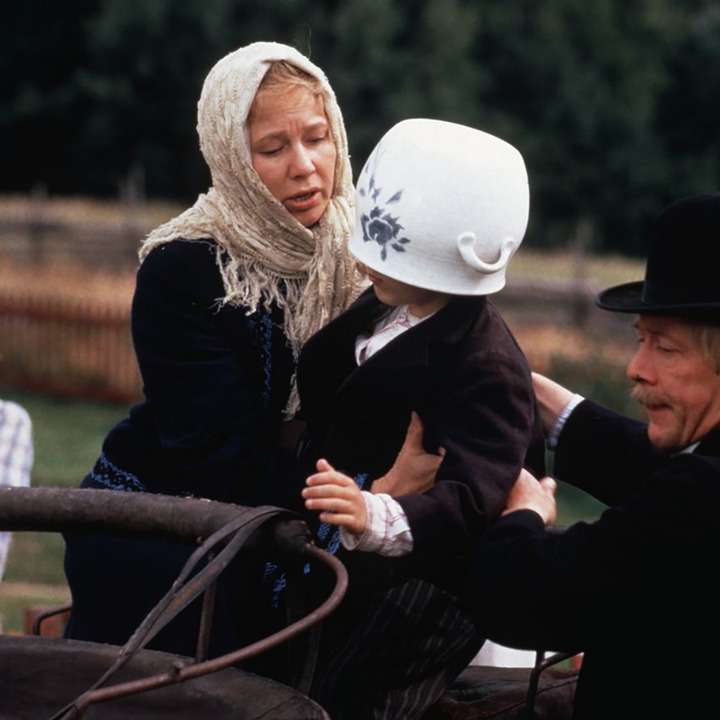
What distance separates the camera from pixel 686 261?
2.69 m

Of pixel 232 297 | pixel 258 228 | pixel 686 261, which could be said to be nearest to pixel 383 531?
pixel 686 261

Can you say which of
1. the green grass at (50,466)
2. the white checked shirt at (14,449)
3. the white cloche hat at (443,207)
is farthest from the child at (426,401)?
the green grass at (50,466)

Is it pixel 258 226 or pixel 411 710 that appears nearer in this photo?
pixel 411 710

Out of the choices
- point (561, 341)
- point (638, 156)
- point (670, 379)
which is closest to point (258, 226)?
point (670, 379)

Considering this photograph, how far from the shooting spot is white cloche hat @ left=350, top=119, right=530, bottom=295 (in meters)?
2.96

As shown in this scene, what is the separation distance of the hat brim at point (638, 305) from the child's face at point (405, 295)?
0.30 metres

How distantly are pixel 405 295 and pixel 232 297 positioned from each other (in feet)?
1.61

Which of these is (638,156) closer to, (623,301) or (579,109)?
(579,109)

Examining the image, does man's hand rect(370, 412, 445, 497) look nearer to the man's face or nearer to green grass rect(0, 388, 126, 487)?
the man's face

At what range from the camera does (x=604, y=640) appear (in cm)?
274

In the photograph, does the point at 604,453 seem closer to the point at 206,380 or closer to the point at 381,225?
the point at 381,225

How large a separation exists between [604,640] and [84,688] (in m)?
0.81

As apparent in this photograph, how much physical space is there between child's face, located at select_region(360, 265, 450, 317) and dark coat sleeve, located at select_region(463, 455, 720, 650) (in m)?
0.50

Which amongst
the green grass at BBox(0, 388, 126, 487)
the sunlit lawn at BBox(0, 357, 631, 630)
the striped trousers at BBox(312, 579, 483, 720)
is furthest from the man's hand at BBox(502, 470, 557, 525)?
the green grass at BBox(0, 388, 126, 487)
